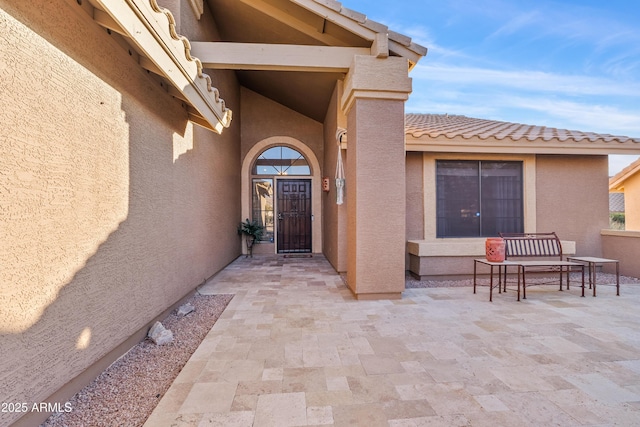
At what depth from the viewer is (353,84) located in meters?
4.48

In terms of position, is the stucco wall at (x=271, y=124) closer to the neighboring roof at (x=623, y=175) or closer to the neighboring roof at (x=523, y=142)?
the neighboring roof at (x=523, y=142)

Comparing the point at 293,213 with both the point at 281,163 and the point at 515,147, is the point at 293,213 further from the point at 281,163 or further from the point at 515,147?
the point at 515,147

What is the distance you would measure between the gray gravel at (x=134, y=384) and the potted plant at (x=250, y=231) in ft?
17.4

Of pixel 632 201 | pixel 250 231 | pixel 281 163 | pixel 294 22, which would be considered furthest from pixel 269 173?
pixel 632 201

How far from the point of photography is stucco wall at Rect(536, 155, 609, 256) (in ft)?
21.8

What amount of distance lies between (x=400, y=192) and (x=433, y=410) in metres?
3.08

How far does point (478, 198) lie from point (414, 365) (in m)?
4.99

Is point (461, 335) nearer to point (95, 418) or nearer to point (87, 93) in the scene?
point (95, 418)

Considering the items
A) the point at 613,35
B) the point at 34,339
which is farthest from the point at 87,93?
the point at 613,35

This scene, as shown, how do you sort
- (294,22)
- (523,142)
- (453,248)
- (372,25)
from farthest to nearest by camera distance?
1. (523,142)
2. (453,248)
3. (294,22)
4. (372,25)

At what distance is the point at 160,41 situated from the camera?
2.67 meters

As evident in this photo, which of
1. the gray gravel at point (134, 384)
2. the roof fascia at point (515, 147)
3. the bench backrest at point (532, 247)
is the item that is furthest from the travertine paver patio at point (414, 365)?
the roof fascia at point (515, 147)

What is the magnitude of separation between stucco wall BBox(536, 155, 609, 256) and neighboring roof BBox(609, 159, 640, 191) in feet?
6.85

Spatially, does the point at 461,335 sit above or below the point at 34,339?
below
